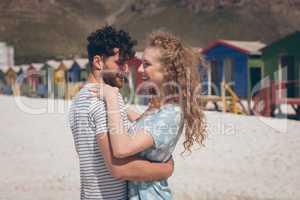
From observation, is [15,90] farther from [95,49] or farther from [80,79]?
[95,49]

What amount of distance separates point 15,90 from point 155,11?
11755cm

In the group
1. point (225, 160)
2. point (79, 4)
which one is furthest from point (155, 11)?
point (225, 160)

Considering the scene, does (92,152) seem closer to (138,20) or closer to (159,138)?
(159,138)

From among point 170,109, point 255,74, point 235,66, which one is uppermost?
A: point 235,66

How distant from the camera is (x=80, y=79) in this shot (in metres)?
24.9

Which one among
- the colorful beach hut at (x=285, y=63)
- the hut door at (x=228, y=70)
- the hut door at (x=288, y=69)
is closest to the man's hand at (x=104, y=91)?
the colorful beach hut at (x=285, y=63)

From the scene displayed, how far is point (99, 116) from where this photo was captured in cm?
229

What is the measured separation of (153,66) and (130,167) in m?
0.48

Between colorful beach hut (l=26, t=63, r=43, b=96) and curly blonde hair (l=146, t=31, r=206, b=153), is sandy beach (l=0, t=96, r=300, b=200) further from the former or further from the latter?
colorful beach hut (l=26, t=63, r=43, b=96)

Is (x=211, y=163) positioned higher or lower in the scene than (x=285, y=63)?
lower

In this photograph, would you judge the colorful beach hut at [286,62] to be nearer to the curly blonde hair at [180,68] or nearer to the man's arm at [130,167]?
the curly blonde hair at [180,68]

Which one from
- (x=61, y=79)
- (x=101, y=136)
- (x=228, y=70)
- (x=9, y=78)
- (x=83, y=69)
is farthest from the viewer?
(x=9, y=78)

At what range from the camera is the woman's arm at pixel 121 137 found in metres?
2.12

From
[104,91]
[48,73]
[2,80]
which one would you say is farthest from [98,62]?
[2,80]
